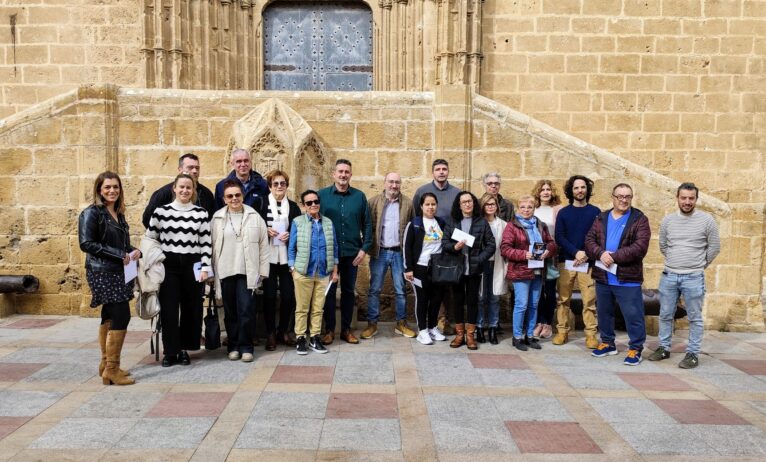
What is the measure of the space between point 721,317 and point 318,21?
9183 millimetres

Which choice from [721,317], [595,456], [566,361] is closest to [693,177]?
[721,317]

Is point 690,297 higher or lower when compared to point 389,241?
lower

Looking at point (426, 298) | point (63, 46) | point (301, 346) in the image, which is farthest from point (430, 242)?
point (63, 46)

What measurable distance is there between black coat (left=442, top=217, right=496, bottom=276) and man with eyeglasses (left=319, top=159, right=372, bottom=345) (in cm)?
83

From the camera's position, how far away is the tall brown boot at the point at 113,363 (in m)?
4.91

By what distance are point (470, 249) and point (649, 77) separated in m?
7.34

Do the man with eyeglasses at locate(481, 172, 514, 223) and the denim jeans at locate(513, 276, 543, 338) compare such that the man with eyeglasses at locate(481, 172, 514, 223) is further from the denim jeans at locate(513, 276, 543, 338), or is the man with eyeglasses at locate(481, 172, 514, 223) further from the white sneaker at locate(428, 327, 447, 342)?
the white sneaker at locate(428, 327, 447, 342)

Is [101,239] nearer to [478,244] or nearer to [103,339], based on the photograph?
[103,339]

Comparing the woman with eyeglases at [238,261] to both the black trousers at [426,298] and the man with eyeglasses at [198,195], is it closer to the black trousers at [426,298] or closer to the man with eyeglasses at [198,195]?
the man with eyeglasses at [198,195]

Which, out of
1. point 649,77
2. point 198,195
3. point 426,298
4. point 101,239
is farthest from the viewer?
point 649,77

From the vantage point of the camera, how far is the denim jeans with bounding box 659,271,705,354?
5.71m

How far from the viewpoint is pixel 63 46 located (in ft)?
37.2

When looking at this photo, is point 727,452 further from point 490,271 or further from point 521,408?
point 490,271

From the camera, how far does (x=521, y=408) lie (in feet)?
14.8
